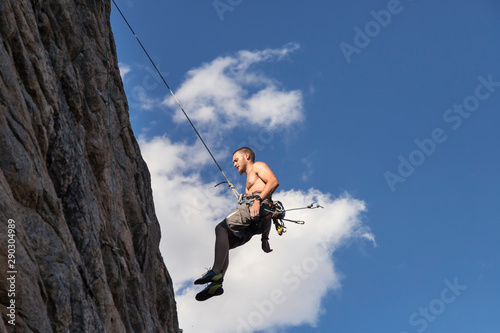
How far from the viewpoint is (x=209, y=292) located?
1095 centimetres

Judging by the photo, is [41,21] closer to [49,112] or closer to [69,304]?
[49,112]

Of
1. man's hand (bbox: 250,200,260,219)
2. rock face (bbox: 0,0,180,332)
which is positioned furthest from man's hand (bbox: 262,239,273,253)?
rock face (bbox: 0,0,180,332)

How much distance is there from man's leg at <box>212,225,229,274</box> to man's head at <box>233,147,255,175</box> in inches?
51.8

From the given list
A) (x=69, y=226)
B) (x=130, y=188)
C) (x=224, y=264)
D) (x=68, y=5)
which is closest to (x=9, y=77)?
(x=69, y=226)

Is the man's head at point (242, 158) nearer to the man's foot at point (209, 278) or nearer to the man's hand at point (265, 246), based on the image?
the man's hand at point (265, 246)

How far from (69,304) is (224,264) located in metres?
4.51

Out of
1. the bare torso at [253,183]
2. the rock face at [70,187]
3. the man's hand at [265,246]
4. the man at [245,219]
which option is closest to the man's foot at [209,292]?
the man at [245,219]

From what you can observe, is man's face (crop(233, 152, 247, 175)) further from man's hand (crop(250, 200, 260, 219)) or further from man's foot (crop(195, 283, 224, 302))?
man's foot (crop(195, 283, 224, 302))

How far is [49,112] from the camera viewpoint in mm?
8023

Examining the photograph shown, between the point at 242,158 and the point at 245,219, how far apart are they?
1.32m

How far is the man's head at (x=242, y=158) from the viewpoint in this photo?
12156 mm

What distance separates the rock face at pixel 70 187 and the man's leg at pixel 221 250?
1358 millimetres

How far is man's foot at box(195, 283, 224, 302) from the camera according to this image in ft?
35.9

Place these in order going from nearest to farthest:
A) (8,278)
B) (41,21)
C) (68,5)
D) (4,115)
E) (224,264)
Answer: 1. (8,278)
2. (4,115)
3. (41,21)
4. (68,5)
5. (224,264)
